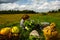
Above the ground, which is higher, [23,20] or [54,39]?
[23,20]

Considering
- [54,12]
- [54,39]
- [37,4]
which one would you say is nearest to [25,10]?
[37,4]

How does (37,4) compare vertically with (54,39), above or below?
above

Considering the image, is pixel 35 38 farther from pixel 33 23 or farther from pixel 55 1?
pixel 55 1

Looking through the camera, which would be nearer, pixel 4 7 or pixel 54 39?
pixel 54 39

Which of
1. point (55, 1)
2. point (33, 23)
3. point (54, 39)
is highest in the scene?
point (55, 1)

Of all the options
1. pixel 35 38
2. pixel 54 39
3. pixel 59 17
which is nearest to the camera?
pixel 35 38

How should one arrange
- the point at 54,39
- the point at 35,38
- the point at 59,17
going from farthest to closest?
1. the point at 59,17
2. the point at 54,39
3. the point at 35,38

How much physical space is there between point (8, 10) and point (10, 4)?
8 centimetres

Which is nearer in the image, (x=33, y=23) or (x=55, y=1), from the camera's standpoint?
(x=33, y=23)

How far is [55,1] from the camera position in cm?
242

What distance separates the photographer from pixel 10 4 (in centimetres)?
245

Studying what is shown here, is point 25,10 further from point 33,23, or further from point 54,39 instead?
point 54,39

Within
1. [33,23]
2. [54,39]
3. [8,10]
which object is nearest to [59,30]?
[54,39]

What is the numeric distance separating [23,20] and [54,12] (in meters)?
0.42
